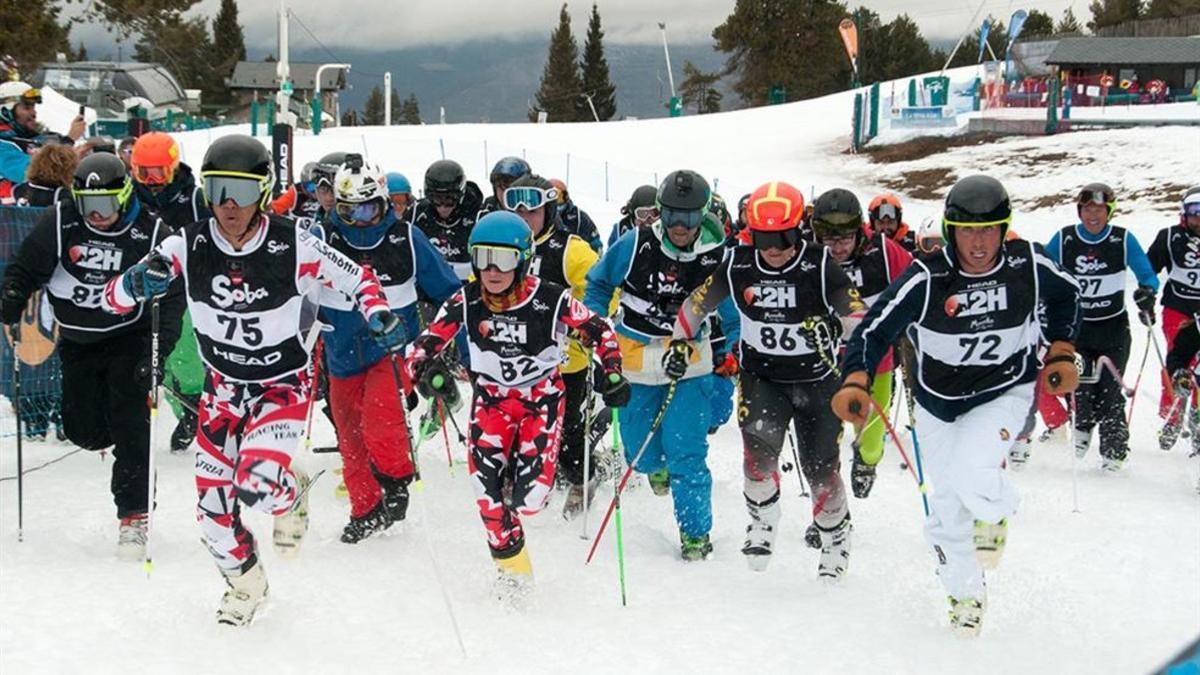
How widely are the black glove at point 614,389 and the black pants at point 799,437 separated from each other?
93cm

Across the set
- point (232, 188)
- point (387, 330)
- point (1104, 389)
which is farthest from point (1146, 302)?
point (232, 188)

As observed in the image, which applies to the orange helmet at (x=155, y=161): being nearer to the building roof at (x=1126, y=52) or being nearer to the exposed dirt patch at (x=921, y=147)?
→ the exposed dirt patch at (x=921, y=147)

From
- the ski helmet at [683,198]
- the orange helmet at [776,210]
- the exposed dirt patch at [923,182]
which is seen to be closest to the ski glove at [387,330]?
the ski helmet at [683,198]

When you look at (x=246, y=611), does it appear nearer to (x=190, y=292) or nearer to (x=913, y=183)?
(x=190, y=292)

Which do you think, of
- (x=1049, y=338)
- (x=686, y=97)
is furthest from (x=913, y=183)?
(x=686, y=97)

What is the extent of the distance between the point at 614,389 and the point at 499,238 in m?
0.96

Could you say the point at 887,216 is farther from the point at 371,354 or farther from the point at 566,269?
the point at 371,354

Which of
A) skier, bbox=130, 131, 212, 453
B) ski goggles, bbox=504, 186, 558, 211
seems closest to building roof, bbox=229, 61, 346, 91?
skier, bbox=130, 131, 212, 453

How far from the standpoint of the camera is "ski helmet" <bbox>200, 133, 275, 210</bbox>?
5090 millimetres

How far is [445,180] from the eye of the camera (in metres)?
8.35

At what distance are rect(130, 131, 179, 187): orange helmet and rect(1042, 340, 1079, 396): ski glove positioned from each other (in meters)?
6.14

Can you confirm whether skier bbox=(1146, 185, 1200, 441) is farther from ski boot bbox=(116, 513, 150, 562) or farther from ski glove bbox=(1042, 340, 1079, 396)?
ski boot bbox=(116, 513, 150, 562)

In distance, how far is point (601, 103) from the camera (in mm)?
93375

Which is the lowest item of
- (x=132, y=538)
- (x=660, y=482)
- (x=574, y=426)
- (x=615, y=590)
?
(x=615, y=590)
